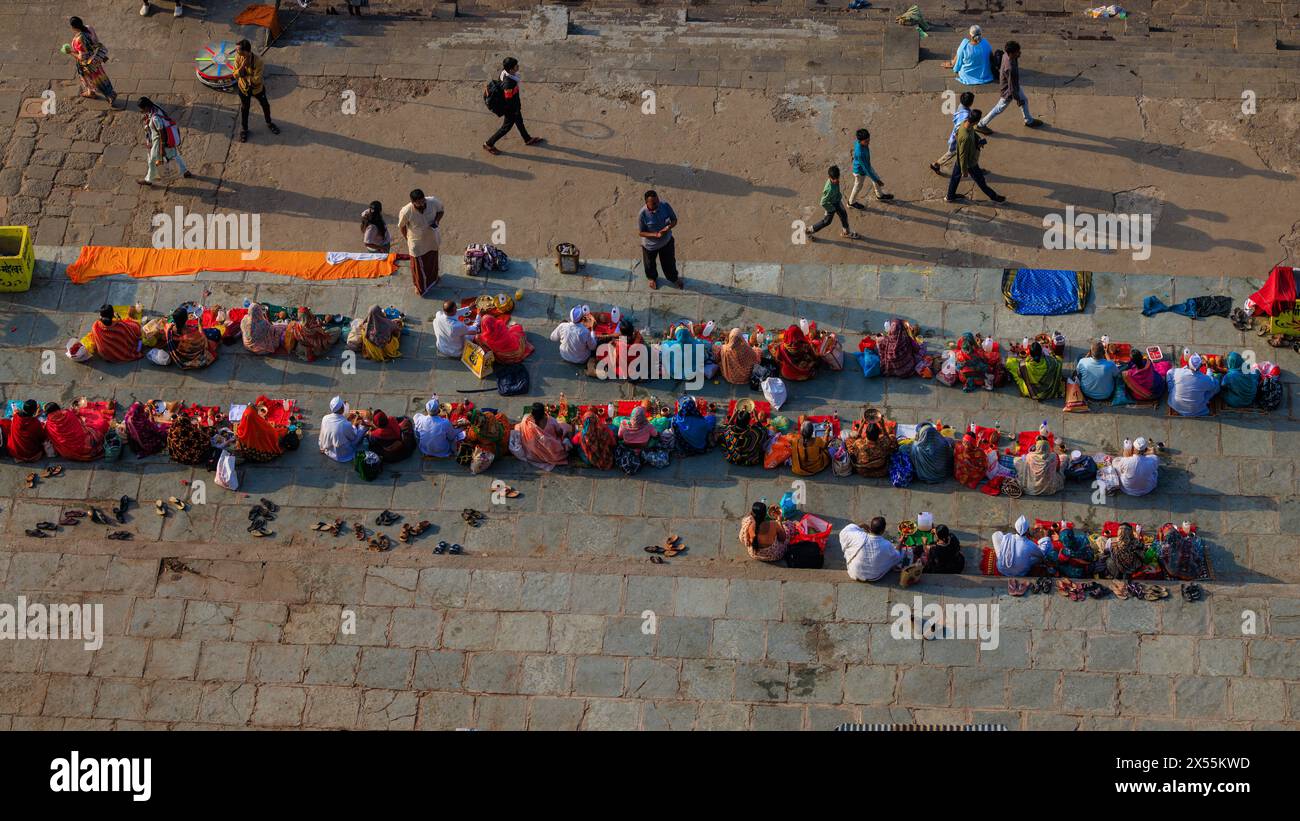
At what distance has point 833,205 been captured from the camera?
23203 millimetres

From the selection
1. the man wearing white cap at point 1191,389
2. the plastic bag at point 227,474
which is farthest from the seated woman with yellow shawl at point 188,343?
the man wearing white cap at point 1191,389

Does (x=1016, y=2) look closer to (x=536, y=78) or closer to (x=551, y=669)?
(x=536, y=78)

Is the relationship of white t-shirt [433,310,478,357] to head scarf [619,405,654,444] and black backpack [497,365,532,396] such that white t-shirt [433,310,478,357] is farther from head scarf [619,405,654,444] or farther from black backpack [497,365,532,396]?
head scarf [619,405,654,444]

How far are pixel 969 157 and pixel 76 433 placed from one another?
541 inches

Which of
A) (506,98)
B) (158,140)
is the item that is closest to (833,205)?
(506,98)

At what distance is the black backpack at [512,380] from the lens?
21.9m

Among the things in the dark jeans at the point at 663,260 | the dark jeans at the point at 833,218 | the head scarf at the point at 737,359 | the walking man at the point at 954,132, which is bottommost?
the head scarf at the point at 737,359

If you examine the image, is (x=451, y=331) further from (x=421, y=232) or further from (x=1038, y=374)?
(x=1038, y=374)

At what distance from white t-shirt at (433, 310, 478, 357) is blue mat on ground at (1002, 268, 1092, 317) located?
791 centimetres

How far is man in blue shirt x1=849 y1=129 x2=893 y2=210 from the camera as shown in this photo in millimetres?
23297

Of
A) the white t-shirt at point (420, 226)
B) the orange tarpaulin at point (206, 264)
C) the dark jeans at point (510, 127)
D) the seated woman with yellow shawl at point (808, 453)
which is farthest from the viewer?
the dark jeans at point (510, 127)

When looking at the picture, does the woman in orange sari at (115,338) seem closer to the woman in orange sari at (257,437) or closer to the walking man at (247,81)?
the woman in orange sari at (257,437)

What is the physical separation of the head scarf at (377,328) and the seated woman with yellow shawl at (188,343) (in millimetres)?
2375

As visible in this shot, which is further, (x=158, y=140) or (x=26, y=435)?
→ (x=158, y=140)
